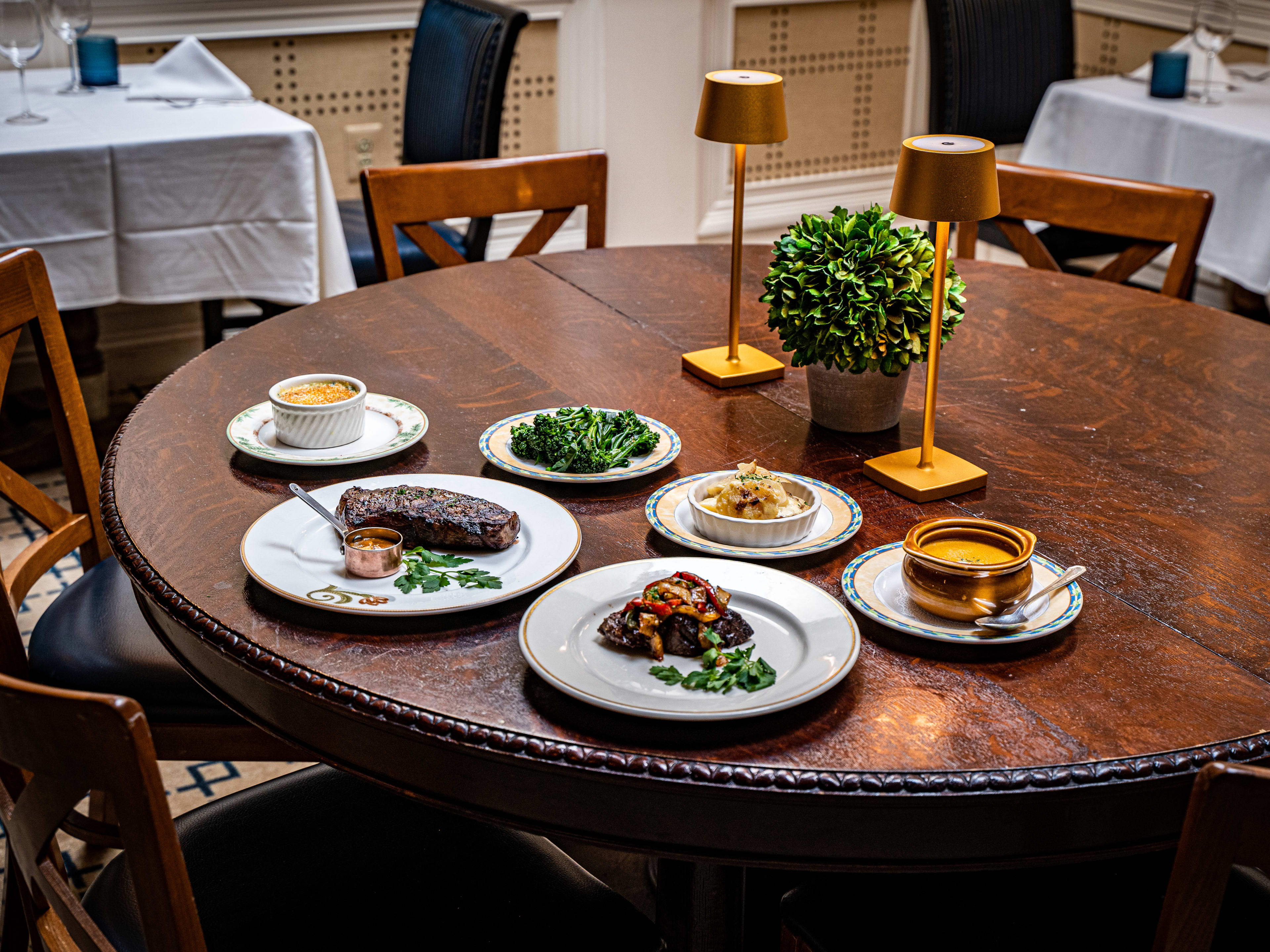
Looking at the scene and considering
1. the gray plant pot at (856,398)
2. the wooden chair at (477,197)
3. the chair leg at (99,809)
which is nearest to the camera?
the gray plant pot at (856,398)

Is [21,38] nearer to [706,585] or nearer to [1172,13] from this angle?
[706,585]

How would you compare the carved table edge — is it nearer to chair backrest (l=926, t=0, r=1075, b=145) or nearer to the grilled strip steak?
the grilled strip steak

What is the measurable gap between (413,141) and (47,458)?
4.17 ft

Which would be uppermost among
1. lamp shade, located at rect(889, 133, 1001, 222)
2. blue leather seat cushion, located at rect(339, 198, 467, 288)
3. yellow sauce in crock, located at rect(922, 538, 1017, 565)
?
lamp shade, located at rect(889, 133, 1001, 222)

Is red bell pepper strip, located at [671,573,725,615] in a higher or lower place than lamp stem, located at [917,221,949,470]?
lower

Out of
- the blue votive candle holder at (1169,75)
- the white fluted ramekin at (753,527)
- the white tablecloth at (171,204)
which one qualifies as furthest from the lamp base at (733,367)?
the blue votive candle holder at (1169,75)

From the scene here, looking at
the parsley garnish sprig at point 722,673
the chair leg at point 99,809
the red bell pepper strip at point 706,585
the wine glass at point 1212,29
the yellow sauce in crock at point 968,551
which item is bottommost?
the chair leg at point 99,809

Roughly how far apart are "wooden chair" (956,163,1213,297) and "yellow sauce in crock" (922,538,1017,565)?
1201 mm

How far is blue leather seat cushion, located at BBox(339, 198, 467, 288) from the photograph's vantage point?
9.91 feet

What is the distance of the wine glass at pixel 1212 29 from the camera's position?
10.8 ft

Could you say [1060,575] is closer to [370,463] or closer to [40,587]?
[370,463]

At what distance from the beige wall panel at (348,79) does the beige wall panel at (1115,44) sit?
2.19 meters

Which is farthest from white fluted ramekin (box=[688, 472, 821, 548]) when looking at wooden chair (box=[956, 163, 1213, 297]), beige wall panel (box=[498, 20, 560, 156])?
beige wall panel (box=[498, 20, 560, 156])

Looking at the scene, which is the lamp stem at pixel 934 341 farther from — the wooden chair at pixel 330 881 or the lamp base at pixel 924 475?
the wooden chair at pixel 330 881
